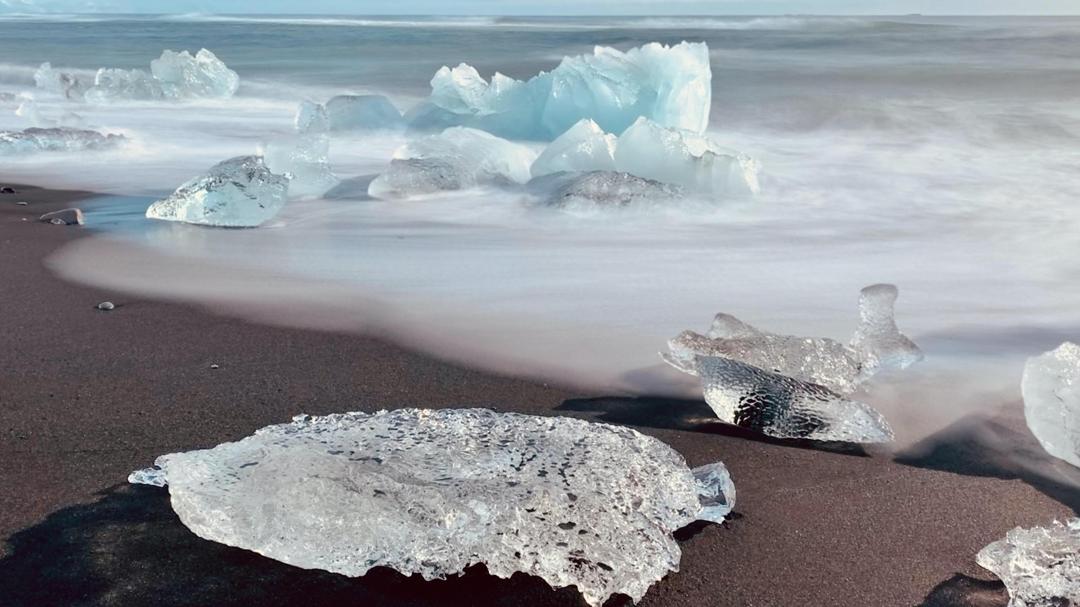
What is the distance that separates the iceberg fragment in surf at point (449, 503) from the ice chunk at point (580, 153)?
437 centimetres

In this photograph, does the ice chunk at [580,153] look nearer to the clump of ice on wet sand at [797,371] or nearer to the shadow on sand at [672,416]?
the clump of ice on wet sand at [797,371]

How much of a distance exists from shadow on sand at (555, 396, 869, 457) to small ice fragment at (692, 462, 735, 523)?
1.24 ft

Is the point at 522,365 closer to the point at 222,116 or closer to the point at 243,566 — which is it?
the point at 243,566

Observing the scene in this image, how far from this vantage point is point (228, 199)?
5012 millimetres

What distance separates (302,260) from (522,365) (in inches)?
66.4

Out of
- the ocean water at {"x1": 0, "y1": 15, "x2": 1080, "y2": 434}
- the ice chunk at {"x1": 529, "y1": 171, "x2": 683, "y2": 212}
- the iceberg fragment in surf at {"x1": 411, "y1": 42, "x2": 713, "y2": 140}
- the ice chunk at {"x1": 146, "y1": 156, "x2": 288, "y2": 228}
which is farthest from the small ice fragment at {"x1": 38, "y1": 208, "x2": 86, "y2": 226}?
the iceberg fragment in surf at {"x1": 411, "y1": 42, "x2": 713, "y2": 140}

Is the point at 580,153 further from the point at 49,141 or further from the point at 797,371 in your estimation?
the point at 49,141

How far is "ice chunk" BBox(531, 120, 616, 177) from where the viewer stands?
6191 mm

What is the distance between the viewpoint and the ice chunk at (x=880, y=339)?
2.91 metres

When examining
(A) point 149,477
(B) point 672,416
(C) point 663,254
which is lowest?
(C) point 663,254

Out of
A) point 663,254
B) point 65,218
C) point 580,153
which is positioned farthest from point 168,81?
point 663,254

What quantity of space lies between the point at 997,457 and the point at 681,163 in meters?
3.78

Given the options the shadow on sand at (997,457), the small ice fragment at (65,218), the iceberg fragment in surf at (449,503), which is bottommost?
the shadow on sand at (997,457)

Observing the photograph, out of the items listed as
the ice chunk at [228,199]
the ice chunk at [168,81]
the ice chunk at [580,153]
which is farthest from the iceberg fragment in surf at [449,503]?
the ice chunk at [168,81]
